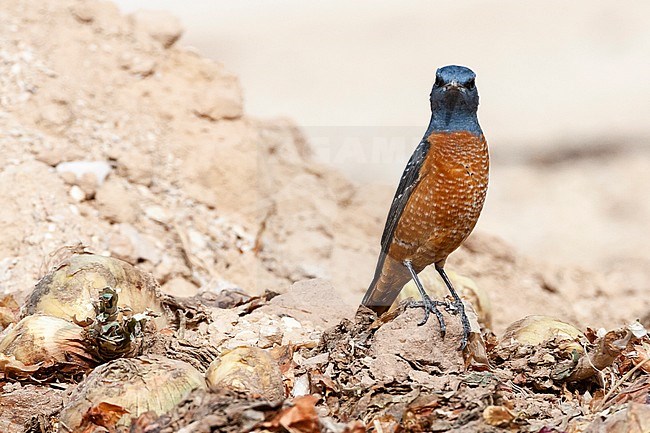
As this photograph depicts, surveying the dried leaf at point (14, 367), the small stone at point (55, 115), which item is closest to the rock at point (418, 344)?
the dried leaf at point (14, 367)

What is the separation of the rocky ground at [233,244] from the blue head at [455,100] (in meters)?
1.28

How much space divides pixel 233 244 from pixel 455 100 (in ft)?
13.0

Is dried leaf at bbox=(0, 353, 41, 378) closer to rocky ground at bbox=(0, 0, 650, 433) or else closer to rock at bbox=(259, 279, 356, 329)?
rocky ground at bbox=(0, 0, 650, 433)

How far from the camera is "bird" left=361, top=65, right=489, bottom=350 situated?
222 inches

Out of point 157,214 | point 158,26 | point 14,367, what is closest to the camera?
point 14,367

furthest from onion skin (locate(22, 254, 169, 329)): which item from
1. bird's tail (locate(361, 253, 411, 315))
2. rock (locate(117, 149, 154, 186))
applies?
rock (locate(117, 149, 154, 186))

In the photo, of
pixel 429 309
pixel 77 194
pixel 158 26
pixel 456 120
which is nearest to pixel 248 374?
pixel 429 309

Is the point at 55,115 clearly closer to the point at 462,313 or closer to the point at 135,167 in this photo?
the point at 135,167

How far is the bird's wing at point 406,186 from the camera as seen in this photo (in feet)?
19.1

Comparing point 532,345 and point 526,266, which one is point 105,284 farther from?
point 526,266

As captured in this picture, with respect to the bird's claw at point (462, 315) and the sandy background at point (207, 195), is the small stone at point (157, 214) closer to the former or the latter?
the sandy background at point (207, 195)

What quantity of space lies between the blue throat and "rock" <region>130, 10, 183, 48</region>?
5.12m

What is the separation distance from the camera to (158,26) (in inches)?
397

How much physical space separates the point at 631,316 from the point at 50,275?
21.1 ft
